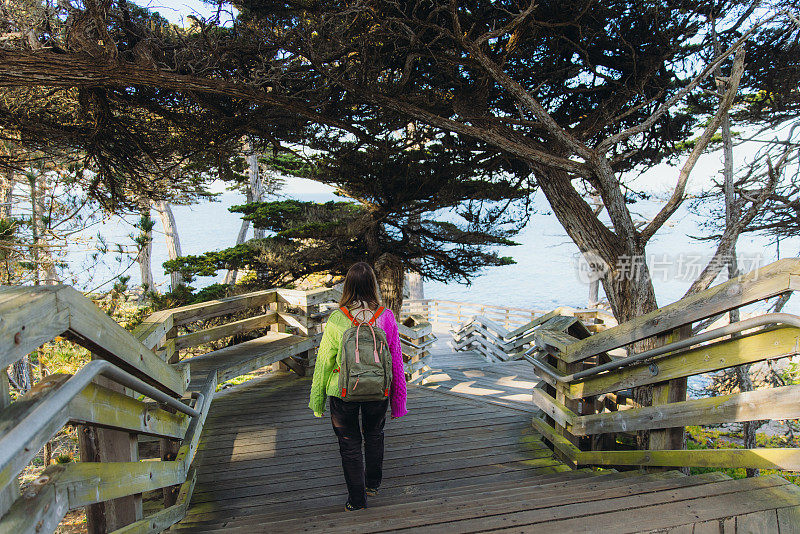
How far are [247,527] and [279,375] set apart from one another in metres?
4.00

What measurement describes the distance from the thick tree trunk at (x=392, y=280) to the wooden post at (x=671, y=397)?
8410 mm

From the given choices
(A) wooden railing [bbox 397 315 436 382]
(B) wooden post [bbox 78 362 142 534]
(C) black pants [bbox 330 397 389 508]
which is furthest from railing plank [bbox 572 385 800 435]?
(A) wooden railing [bbox 397 315 436 382]

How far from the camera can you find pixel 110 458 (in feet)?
7.00

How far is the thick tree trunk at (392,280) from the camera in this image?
36.7 feet

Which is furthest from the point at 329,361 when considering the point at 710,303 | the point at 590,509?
the point at 710,303

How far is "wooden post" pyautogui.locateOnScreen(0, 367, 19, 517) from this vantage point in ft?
3.63

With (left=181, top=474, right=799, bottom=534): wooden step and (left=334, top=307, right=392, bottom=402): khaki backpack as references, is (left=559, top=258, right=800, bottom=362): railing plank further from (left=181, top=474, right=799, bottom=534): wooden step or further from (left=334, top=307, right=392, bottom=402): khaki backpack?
(left=334, top=307, right=392, bottom=402): khaki backpack

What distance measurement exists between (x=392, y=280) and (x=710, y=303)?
9.20 meters

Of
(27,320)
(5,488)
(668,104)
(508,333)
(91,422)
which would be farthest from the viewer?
(508,333)

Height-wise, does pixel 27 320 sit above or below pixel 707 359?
above

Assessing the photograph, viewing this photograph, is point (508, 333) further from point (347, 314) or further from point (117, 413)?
point (117, 413)

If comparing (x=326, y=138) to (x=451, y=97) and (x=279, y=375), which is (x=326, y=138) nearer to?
(x=451, y=97)

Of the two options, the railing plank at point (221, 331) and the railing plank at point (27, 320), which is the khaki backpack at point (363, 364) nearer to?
the railing plank at point (27, 320)

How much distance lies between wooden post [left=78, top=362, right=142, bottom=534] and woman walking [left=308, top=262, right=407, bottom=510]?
1.14 meters
